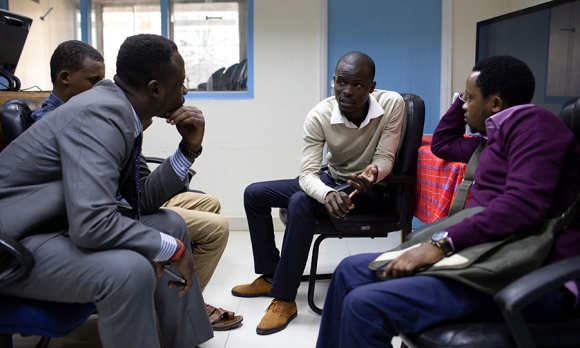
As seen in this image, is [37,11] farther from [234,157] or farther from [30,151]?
[30,151]

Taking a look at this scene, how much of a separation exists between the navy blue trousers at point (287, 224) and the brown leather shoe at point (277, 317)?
45 mm

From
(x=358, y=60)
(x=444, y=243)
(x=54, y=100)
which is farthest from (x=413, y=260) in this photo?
(x=54, y=100)

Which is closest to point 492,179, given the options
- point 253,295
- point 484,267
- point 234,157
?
point 484,267

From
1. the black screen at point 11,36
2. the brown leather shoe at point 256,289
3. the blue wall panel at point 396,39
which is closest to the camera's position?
the black screen at point 11,36

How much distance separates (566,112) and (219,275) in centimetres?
198

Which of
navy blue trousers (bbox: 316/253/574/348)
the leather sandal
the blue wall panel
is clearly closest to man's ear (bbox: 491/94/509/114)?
navy blue trousers (bbox: 316/253/574/348)

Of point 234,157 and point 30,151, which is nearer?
point 30,151

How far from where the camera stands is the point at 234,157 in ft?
11.8

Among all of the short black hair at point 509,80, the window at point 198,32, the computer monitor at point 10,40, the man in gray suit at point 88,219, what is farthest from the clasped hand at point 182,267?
the window at point 198,32

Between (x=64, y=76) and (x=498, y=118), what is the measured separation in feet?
6.05

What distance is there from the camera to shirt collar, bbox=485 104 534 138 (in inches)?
44.1

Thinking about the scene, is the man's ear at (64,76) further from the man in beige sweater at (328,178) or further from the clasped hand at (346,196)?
the clasped hand at (346,196)

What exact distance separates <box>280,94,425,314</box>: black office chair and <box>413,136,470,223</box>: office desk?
0.07m

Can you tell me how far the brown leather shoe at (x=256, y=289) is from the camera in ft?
7.11
